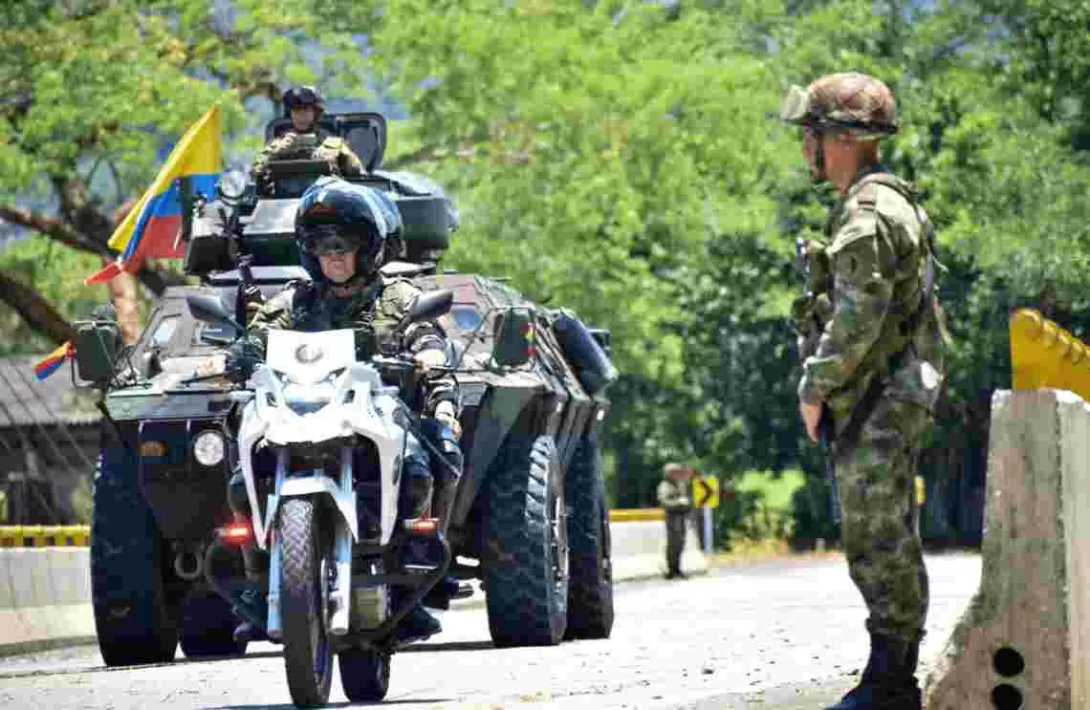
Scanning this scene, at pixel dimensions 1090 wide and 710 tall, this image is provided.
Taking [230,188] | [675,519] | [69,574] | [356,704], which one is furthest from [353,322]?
[675,519]

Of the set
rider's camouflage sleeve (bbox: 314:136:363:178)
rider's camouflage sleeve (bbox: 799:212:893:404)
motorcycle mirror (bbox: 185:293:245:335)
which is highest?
rider's camouflage sleeve (bbox: 314:136:363:178)

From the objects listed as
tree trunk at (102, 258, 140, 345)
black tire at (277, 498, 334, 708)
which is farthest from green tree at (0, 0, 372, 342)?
black tire at (277, 498, 334, 708)

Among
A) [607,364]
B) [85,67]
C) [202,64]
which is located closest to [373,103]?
[202,64]

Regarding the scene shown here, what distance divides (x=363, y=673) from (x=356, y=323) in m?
1.40

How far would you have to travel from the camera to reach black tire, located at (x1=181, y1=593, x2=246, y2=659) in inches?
662

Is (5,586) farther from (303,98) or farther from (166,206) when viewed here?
(166,206)

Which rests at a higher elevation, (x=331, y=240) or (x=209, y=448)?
(x=331, y=240)

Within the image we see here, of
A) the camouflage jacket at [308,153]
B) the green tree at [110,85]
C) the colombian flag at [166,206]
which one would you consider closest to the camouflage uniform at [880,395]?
the camouflage jacket at [308,153]

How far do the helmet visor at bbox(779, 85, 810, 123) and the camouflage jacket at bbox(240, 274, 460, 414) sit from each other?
2873 millimetres

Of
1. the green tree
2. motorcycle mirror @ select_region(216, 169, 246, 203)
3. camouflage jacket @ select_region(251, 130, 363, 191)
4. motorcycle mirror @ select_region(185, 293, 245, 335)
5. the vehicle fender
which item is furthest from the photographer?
the green tree

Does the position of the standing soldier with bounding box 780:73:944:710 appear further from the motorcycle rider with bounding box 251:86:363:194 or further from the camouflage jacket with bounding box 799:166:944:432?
the motorcycle rider with bounding box 251:86:363:194

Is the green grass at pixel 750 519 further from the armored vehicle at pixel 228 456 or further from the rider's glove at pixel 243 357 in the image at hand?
the rider's glove at pixel 243 357

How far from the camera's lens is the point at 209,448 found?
46.8ft

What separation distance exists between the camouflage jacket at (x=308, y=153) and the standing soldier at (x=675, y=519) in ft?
53.3
